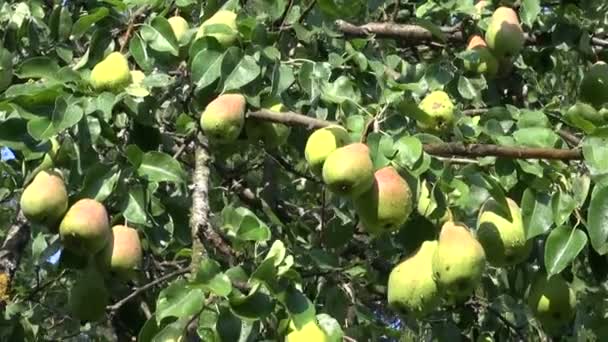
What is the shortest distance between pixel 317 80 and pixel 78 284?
0.57m

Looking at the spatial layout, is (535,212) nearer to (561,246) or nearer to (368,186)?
(561,246)

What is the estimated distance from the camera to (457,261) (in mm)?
1487

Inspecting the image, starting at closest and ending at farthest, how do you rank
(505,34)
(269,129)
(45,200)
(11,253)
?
(45,200), (269,129), (11,253), (505,34)

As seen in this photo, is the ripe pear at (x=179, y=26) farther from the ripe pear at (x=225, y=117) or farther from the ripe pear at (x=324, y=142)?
the ripe pear at (x=324, y=142)

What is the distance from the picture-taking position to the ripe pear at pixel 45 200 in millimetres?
1666

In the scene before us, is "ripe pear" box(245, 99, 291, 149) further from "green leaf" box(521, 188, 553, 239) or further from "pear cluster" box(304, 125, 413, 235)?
"green leaf" box(521, 188, 553, 239)

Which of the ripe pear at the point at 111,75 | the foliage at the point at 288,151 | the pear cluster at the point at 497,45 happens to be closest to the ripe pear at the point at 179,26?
the foliage at the point at 288,151

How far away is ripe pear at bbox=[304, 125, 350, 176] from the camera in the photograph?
5.30ft

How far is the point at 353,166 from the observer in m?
1.50

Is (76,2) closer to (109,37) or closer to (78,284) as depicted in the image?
(109,37)

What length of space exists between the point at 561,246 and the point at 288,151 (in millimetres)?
1365

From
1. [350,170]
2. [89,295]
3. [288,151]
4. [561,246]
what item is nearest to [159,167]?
[89,295]

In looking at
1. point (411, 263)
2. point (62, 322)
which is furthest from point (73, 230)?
point (62, 322)

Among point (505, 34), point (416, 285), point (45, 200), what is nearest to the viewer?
point (416, 285)
